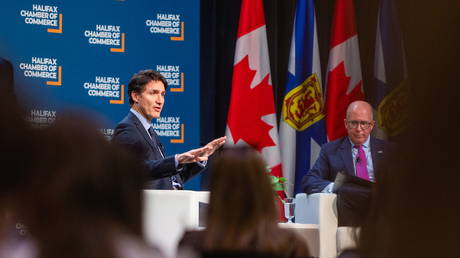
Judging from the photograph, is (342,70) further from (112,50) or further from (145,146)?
(145,146)

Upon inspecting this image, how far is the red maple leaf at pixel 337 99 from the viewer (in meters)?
7.13

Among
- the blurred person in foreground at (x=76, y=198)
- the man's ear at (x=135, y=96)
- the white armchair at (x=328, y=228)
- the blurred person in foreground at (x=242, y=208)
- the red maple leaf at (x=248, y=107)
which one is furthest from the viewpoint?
the red maple leaf at (x=248, y=107)

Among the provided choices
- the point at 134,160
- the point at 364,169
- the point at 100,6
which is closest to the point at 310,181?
the point at 364,169

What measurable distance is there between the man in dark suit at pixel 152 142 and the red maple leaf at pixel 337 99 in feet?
7.78

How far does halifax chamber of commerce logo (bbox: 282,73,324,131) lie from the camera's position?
7.11 m

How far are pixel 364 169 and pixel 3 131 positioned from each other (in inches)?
207

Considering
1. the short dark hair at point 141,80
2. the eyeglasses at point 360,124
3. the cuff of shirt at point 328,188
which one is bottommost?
the cuff of shirt at point 328,188

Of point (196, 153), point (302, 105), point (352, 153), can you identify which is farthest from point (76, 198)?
point (302, 105)

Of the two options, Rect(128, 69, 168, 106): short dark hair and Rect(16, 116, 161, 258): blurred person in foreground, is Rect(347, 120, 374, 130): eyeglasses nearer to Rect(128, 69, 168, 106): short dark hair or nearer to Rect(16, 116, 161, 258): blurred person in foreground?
→ Rect(128, 69, 168, 106): short dark hair

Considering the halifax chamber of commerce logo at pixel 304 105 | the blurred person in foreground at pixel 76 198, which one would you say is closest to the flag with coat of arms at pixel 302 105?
the halifax chamber of commerce logo at pixel 304 105

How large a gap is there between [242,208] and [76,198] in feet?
1.68

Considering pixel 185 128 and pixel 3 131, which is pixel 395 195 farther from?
pixel 185 128

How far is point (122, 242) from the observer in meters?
0.95

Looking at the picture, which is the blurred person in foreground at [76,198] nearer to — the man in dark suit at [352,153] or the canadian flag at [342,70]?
the man in dark suit at [352,153]
